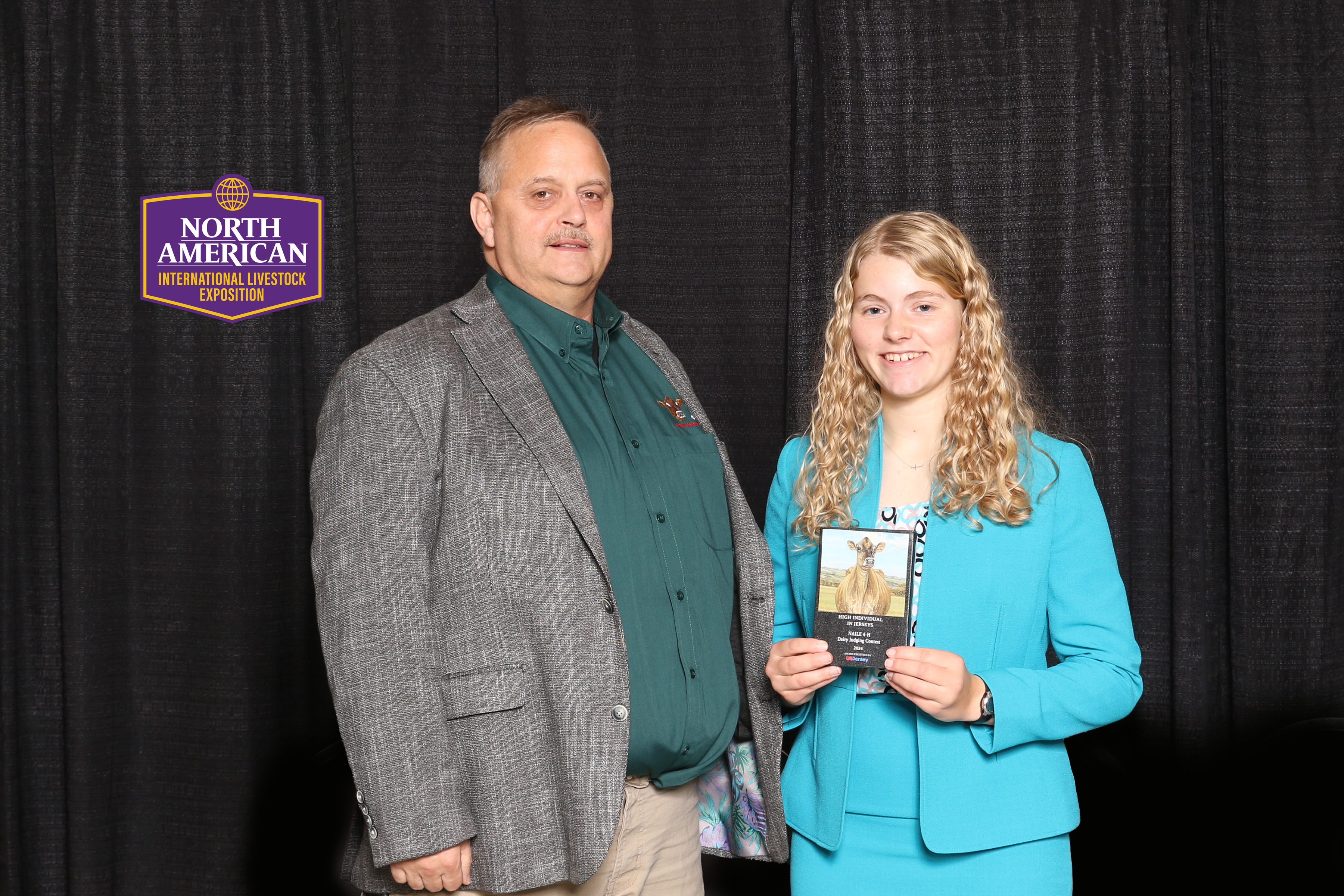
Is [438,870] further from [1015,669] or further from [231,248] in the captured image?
[231,248]

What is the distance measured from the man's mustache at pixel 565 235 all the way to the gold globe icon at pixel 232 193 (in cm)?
118

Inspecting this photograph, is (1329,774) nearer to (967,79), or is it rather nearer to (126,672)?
(967,79)

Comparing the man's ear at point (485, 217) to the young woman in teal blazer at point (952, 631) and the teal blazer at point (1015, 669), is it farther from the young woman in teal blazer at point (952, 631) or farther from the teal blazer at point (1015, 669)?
the teal blazer at point (1015, 669)

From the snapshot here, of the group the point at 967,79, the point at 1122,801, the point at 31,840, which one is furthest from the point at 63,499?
the point at 1122,801

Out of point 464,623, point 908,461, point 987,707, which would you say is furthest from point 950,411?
point 464,623

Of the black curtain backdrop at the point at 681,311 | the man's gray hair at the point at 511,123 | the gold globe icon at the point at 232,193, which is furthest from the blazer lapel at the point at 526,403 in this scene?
the gold globe icon at the point at 232,193

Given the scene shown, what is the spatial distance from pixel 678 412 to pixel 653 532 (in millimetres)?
289

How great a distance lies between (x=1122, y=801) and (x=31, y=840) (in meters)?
2.67

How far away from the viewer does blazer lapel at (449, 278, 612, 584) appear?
5.34 feet

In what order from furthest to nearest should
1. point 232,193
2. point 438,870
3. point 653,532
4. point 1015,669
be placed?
1. point 232,193
2. point 653,532
3. point 1015,669
4. point 438,870

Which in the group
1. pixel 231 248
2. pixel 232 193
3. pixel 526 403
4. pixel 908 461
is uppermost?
pixel 232 193

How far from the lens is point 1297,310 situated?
248 cm

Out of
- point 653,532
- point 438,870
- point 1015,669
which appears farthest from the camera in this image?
point 653,532

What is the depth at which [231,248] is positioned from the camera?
8.61 feet
